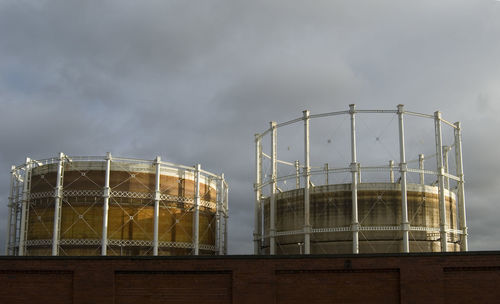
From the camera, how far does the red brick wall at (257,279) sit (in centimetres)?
2128

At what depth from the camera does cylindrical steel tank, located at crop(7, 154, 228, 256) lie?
37.6 metres

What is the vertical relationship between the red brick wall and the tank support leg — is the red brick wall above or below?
below

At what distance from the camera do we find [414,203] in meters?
36.6

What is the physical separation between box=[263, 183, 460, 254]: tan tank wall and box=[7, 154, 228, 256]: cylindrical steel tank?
8116 millimetres

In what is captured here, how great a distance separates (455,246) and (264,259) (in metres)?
21.3

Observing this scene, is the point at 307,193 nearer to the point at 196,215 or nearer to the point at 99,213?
the point at 196,215

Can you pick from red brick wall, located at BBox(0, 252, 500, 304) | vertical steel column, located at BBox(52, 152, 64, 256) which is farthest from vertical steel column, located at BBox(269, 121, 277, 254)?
red brick wall, located at BBox(0, 252, 500, 304)

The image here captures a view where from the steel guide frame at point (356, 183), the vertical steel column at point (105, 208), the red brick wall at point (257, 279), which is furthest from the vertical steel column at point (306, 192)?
the red brick wall at point (257, 279)

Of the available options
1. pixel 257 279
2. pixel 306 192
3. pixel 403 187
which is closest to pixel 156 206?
pixel 306 192

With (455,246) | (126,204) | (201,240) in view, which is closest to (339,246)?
(455,246)

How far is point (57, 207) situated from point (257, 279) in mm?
20203

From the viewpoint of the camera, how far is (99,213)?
124 feet

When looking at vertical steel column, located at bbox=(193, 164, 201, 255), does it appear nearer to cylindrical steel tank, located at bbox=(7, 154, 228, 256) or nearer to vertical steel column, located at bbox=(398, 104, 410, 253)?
cylindrical steel tank, located at bbox=(7, 154, 228, 256)

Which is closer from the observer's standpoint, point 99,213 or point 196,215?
point 99,213
